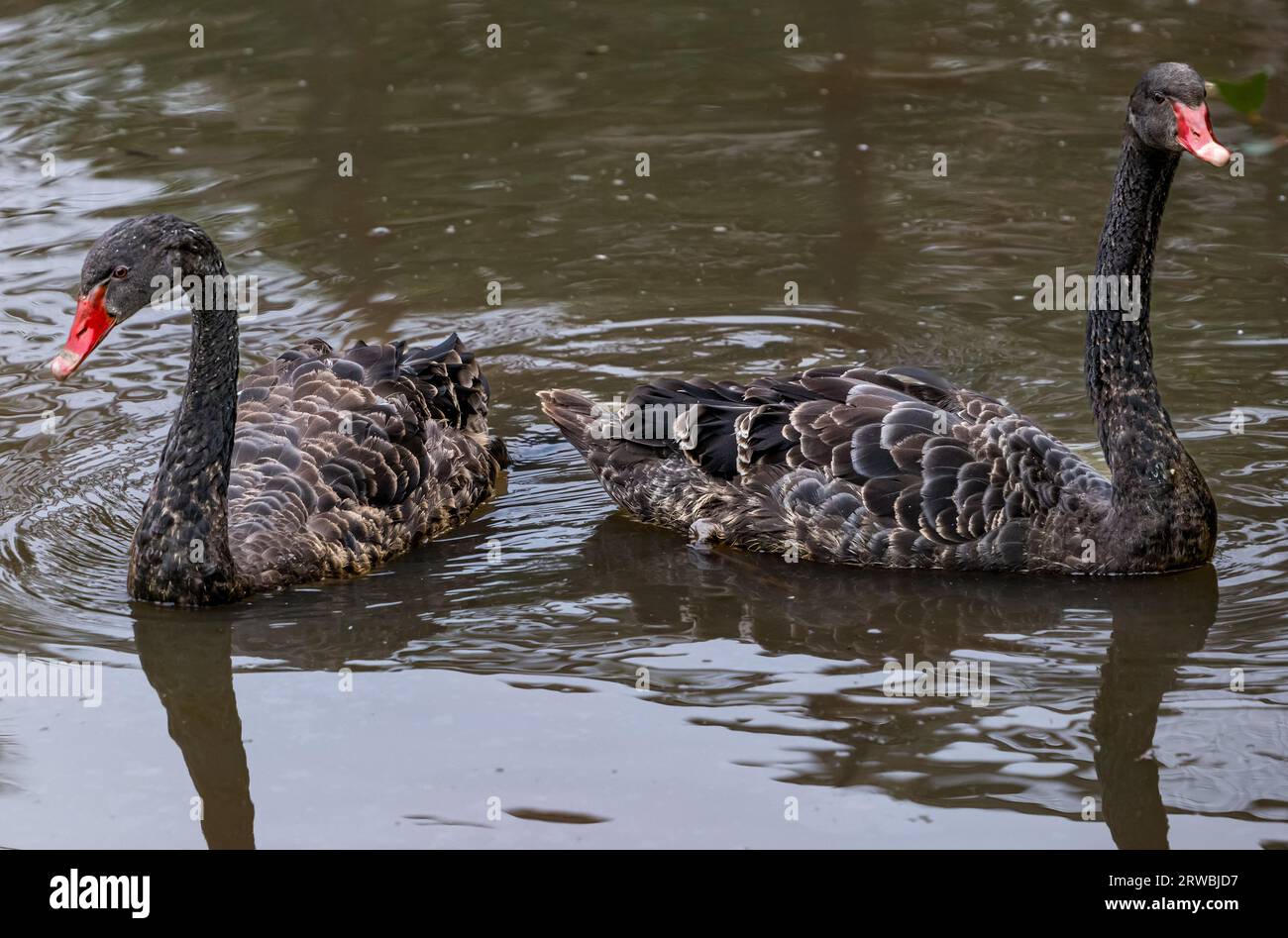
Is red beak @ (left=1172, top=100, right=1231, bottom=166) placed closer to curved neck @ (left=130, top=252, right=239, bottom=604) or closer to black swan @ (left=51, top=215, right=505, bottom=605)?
black swan @ (left=51, top=215, right=505, bottom=605)

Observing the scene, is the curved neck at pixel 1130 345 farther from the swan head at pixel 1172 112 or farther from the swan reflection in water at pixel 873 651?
the swan reflection in water at pixel 873 651

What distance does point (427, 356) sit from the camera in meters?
8.56

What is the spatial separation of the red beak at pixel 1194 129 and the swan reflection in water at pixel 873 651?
6.03 ft

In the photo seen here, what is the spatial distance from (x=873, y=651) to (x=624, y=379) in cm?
339

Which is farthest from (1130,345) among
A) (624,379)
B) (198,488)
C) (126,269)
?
(126,269)

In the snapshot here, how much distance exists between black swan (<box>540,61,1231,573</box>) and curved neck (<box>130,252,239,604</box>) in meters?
2.07

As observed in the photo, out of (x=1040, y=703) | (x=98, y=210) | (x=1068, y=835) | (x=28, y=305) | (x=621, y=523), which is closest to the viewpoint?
(x=1068, y=835)

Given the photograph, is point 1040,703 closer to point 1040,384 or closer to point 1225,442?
point 1225,442

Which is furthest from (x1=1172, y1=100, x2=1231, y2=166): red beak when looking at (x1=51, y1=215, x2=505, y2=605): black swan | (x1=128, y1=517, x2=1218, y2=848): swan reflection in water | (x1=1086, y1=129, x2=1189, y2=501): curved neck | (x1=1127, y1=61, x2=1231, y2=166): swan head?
(x1=51, y1=215, x2=505, y2=605): black swan

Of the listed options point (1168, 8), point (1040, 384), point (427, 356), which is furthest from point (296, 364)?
point (1168, 8)

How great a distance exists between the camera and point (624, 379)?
9625 mm

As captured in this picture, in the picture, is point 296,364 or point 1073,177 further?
point 1073,177

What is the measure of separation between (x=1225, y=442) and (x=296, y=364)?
457cm

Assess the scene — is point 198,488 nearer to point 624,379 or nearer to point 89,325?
point 89,325
